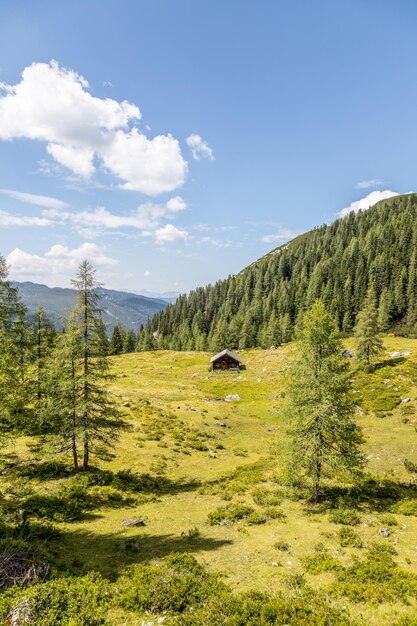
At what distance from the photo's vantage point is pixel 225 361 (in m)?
92.2

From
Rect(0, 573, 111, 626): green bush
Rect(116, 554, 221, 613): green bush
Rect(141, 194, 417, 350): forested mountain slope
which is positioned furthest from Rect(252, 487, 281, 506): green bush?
Rect(141, 194, 417, 350): forested mountain slope

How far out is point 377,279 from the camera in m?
137

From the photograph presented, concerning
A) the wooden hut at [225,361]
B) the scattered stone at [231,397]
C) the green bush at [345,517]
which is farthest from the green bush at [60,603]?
the wooden hut at [225,361]

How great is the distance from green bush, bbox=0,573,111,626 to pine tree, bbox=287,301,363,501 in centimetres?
1351

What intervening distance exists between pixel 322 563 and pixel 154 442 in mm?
26261

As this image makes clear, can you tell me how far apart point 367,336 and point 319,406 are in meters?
41.8

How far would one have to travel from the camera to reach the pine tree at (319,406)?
21.3m

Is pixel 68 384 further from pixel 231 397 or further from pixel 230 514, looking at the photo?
pixel 231 397

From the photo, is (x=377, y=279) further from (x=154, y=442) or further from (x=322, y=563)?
(x=322, y=563)

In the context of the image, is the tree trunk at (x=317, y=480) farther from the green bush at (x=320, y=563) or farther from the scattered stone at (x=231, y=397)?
the scattered stone at (x=231, y=397)

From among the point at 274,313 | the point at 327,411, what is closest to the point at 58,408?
the point at 327,411

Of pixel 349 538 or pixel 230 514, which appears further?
pixel 230 514

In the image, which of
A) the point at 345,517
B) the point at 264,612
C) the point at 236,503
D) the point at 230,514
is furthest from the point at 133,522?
the point at 345,517

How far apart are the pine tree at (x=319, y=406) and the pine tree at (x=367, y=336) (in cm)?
3822
